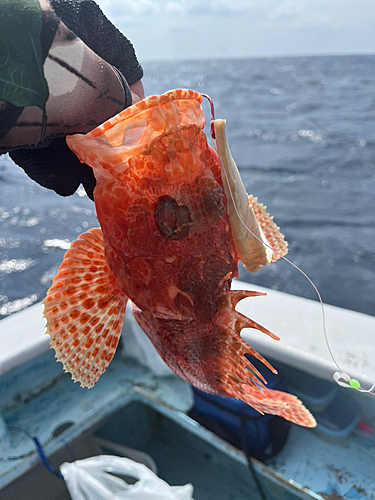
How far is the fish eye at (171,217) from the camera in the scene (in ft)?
4.36

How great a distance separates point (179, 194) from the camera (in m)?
1.33

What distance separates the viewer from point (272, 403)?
1896mm

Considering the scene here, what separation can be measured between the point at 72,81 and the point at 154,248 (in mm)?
590

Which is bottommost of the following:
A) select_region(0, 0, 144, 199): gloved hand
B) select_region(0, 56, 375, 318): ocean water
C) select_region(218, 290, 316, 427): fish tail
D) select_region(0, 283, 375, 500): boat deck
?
select_region(0, 56, 375, 318): ocean water

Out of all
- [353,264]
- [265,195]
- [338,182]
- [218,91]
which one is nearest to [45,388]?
[353,264]

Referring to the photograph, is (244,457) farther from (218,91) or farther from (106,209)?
(218,91)

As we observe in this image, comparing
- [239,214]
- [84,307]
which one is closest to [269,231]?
[239,214]

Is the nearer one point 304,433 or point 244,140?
point 304,433

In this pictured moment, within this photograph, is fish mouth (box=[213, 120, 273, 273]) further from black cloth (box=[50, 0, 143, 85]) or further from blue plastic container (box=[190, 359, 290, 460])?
blue plastic container (box=[190, 359, 290, 460])

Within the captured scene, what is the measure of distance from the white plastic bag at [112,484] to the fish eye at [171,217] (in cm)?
239

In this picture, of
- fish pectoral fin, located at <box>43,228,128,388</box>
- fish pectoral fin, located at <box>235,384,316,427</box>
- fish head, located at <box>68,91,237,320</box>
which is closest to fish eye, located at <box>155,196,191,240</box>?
fish head, located at <box>68,91,237,320</box>

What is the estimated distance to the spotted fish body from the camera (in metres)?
1.30

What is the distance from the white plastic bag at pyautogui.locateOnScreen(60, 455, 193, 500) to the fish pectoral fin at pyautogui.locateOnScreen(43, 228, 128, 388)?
5.65 ft

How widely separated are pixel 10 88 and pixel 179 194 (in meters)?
0.59
